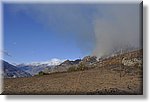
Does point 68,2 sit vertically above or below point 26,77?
above

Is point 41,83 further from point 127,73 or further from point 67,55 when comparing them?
point 127,73

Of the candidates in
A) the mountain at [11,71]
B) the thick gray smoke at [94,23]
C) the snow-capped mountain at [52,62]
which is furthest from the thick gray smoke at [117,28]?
the mountain at [11,71]

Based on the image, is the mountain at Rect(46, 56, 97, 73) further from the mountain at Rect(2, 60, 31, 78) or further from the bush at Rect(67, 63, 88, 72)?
the mountain at Rect(2, 60, 31, 78)

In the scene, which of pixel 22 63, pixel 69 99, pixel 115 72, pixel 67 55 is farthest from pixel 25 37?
pixel 115 72

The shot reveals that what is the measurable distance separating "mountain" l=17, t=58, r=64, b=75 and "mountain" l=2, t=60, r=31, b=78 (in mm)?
25

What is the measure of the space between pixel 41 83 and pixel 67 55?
0.23 m

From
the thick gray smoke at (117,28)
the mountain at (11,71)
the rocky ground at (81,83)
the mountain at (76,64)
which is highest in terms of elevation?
the thick gray smoke at (117,28)

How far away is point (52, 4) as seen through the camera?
1.89 metres

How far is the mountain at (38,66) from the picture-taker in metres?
1.84

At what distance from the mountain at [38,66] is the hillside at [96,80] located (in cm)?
5

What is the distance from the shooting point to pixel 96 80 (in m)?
1.86

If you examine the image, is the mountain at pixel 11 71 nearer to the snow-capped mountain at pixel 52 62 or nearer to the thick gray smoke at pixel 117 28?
the snow-capped mountain at pixel 52 62

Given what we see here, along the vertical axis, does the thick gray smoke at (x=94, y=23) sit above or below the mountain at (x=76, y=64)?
above

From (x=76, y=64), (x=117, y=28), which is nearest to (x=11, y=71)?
(x=76, y=64)
